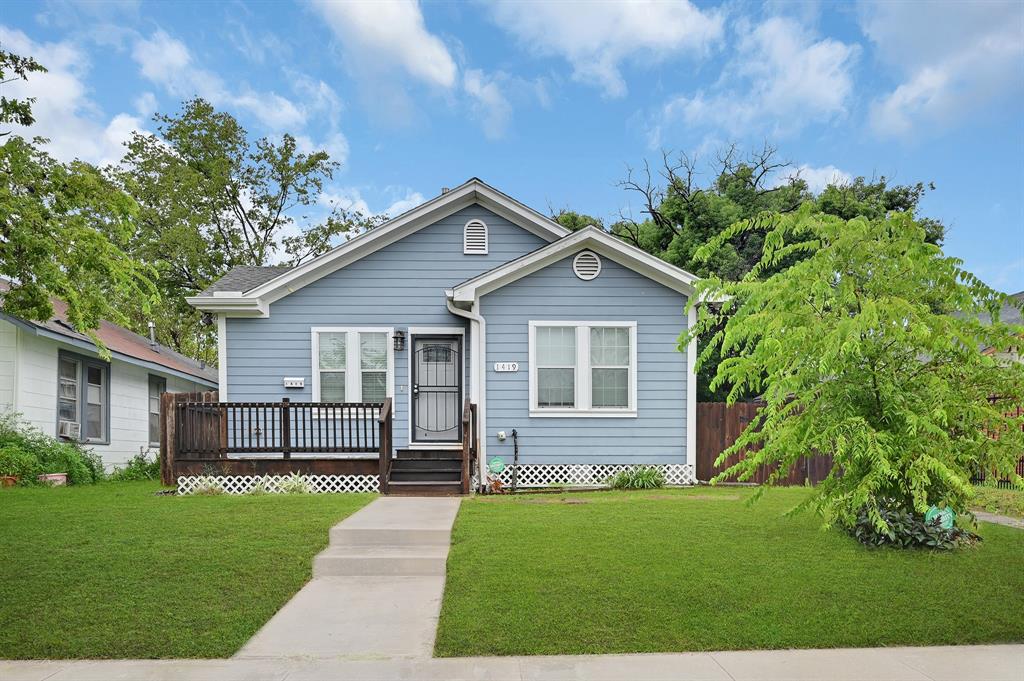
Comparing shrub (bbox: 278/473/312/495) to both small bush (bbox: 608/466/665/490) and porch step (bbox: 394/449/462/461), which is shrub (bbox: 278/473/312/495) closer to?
porch step (bbox: 394/449/462/461)

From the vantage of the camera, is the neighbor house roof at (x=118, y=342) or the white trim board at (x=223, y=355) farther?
the neighbor house roof at (x=118, y=342)

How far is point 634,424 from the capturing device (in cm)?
1150

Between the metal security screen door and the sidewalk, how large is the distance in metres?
7.82

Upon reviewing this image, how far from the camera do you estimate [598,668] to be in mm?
4109

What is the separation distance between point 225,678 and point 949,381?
5.12m

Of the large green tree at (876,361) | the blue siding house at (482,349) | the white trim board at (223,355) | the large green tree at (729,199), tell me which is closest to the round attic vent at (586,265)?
the blue siding house at (482,349)

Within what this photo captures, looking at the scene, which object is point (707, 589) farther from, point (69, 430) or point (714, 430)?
point (69, 430)

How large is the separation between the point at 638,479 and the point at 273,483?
581 cm

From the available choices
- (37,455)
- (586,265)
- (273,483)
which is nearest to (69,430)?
(37,455)

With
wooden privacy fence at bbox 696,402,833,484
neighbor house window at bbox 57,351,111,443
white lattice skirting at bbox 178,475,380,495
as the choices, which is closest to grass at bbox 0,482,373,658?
white lattice skirting at bbox 178,475,380,495

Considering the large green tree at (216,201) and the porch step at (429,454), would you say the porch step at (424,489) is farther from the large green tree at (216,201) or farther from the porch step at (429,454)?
the large green tree at (216,201)

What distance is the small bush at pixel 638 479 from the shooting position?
1107 centimetres

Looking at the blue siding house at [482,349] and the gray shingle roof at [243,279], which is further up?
the gray shingle roof at [243,279]

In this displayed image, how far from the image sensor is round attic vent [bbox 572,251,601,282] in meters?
11.5
